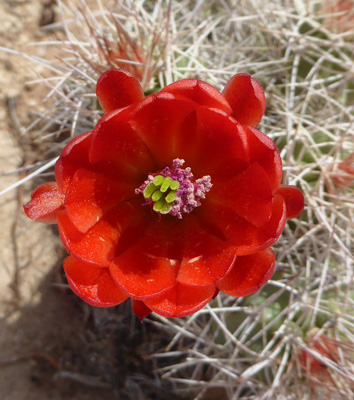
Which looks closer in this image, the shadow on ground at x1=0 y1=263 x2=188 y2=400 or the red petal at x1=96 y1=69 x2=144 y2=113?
the red petal at x1=96 y1=69 x2=144 y2=113

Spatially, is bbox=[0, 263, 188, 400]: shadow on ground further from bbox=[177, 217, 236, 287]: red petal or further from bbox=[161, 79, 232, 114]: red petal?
bbox=[161, 79, 232, 114]: red petal

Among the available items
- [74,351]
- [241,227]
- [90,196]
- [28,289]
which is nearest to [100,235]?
[90,196]

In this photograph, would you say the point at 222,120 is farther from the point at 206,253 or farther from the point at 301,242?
the point at 301,242

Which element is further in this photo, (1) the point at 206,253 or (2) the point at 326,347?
(2) the point at 326,347

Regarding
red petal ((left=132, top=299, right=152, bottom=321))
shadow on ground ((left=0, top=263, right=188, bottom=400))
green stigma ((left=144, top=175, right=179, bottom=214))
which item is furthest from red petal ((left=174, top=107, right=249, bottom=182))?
shadow on ground ((left=0, top=263, right=188, bottom=400))

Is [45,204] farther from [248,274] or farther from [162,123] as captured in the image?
[248,274]

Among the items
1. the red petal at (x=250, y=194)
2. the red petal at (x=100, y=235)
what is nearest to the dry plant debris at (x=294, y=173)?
the red petal at (x=250, y=194)

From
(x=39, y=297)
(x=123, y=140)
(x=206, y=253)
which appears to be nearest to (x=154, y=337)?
(x=39, y=297)
